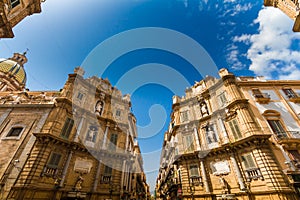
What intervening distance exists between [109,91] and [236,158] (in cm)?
2024

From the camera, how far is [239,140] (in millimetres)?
15484

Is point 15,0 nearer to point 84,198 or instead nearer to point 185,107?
point 84,198

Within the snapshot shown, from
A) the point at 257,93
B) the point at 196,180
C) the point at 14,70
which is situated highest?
the point at 14,70

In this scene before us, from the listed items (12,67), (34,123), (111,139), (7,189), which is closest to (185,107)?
(111,139)

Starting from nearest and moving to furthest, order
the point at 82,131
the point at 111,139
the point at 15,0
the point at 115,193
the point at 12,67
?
the point at 15,0, the point at 115,193, the point at 82,131, the point at 111,139, the point at 12,67

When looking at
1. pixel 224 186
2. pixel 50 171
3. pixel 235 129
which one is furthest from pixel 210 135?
pixel 50 171

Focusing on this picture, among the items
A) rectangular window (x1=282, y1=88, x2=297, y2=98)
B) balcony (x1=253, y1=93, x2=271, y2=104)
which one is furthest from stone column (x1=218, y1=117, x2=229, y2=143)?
rectangular window (x1=282, y1=88, x2=297, y2=98)

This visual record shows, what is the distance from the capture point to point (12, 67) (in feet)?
126

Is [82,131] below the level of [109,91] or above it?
below

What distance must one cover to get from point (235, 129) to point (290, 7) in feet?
42.8

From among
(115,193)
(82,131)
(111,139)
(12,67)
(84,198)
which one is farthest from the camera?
(12,67)

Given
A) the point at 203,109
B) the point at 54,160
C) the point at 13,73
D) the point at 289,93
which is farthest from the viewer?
the point at 13,73

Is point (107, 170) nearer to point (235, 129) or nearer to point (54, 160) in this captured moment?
point (54, 160)

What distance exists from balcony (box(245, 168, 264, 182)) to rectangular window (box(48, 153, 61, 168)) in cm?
1943
